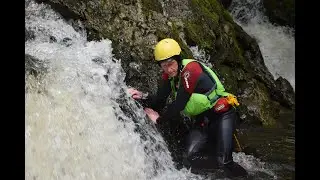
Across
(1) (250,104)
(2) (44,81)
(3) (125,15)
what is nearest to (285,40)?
(1) (250,104)

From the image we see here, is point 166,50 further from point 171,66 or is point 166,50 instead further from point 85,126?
point 85,126

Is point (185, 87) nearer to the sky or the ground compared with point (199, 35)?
nearer to the sky

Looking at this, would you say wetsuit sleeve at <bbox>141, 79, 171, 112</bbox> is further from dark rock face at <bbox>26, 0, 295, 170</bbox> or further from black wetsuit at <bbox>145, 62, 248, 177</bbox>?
dark rock face at <bbox>26, 0, 295, 170</bbox>

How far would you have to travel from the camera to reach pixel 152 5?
8672 mm

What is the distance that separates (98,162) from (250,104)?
5387 mm

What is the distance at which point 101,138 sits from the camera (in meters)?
5.46

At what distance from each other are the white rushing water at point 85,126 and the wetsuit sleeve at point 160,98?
29 centimetres

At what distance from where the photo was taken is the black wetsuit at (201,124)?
18.2 feet

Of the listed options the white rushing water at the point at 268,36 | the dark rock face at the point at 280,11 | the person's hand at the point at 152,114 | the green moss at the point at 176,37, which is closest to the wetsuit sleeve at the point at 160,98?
the person's hand at the point at 152,114

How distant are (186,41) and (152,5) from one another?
3.47 feet

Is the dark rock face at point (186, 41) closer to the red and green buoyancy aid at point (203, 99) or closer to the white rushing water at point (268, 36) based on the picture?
the red and green buoyancy aid at point (203, 99)

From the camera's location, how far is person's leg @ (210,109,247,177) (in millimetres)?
5734

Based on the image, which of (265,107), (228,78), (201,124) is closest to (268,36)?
(265,107)
